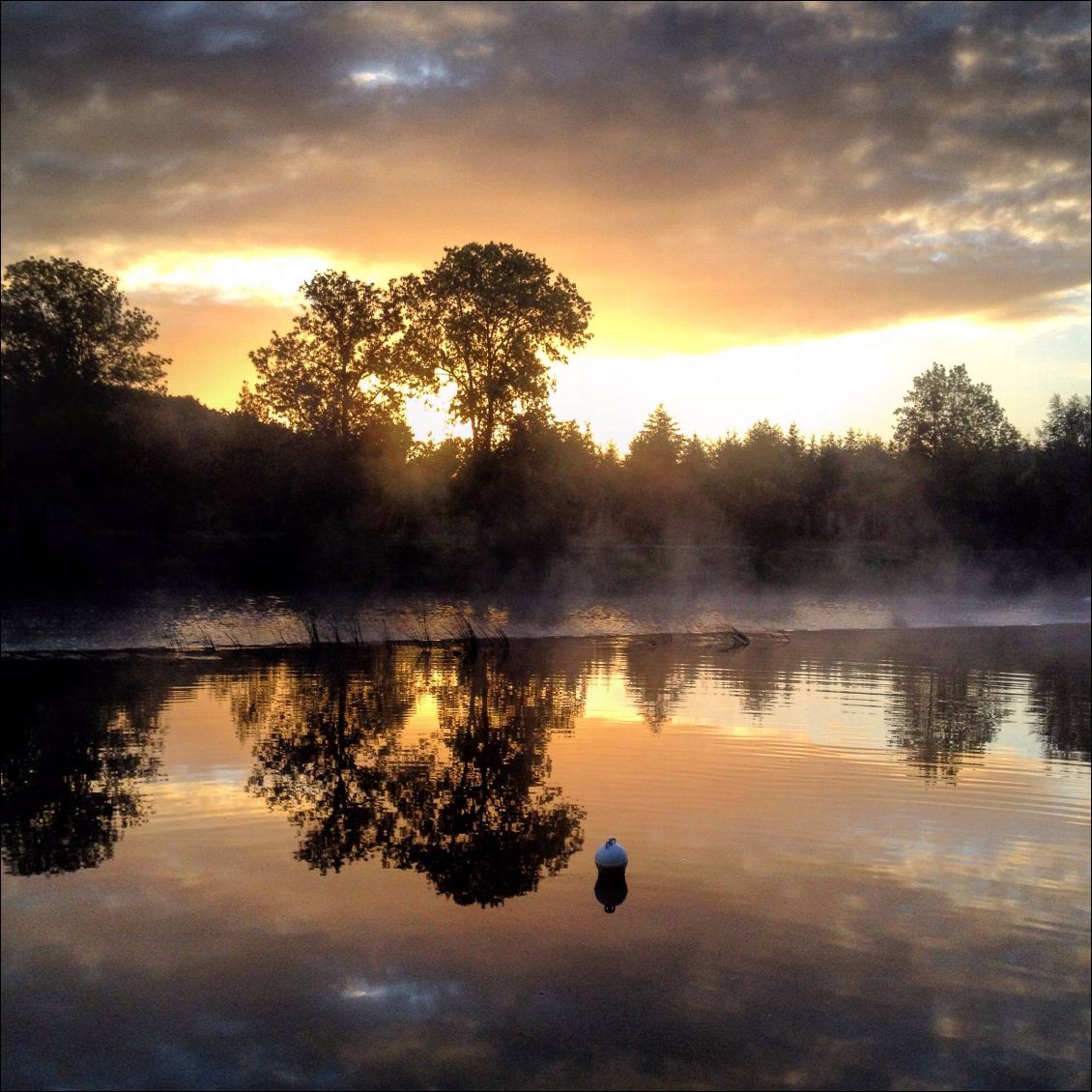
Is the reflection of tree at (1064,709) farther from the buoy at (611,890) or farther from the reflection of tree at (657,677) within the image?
the buoy at (611,890)

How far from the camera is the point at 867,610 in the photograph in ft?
182

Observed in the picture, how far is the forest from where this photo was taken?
5325 cm

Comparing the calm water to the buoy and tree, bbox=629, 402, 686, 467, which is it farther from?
tree, bbox=629, 402, 686, 467

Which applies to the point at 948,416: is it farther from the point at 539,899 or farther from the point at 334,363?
the point at 539,899

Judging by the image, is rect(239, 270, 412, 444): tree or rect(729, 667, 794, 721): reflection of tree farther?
rect(239, 270, 412, 444): tree

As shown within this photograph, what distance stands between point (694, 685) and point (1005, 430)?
87.7 m

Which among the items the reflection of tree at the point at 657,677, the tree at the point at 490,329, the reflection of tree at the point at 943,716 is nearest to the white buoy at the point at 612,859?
the reflection of tree at the point at 943,716

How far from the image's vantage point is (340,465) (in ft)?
199

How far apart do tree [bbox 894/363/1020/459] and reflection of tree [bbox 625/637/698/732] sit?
7273 centimetres

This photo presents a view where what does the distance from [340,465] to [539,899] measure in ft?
167

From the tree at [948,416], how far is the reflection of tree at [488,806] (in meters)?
88.4

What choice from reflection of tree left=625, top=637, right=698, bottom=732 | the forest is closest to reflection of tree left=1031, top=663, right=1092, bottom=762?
reflection of tree left=625, top=637, right=698, bottom=732

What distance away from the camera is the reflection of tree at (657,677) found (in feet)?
78.2

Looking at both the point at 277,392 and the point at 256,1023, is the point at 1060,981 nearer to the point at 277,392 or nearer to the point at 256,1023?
the point at 256,1023
